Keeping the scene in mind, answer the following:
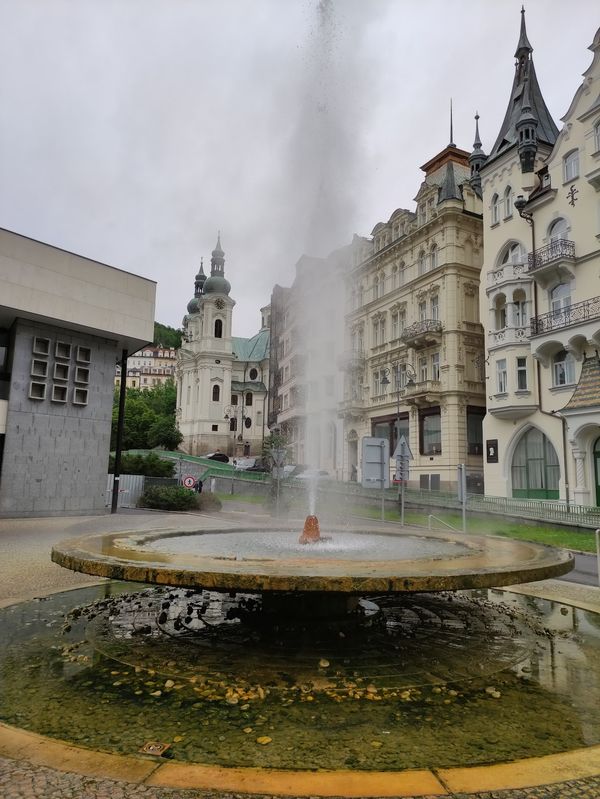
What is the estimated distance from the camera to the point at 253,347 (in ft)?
370

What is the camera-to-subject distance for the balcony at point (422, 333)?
129 feet

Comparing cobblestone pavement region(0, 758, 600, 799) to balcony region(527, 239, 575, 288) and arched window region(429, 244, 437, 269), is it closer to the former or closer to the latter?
balcony region(527, 239, 575, 288)

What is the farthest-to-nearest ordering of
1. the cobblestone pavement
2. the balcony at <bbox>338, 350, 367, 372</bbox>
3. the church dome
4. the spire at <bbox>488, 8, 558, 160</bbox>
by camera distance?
1. the church dome
2. the balcony at <bbox>338, 350, 367, 372</bbox>
3. the spire at <bbox>488, 8, 558, 160</bbox>
4. the cobblestone pavement

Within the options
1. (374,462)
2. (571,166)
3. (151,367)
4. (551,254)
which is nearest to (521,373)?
(551,254)

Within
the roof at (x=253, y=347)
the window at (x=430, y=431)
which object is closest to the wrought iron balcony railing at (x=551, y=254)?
the window at (x=430, y=431)

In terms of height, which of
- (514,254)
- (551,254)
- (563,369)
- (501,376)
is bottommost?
(563,369)

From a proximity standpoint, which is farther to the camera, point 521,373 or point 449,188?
point 449,188

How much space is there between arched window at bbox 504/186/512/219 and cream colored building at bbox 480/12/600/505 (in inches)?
2.5

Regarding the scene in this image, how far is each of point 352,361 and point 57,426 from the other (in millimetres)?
28147

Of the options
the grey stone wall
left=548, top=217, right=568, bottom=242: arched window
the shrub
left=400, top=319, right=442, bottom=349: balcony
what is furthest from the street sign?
Answer: left=400, top=319, right=442, bottom=349: balcony

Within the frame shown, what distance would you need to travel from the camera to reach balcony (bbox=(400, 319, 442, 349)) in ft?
129

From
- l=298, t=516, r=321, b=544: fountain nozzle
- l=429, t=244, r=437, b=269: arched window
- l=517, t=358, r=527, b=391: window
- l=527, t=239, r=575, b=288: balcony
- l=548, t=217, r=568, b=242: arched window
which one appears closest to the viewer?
l=298, t=516, r=321, b=544: fountain nozzle

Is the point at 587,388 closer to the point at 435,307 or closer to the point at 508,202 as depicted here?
the point at 508,202

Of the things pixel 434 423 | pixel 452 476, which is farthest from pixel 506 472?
pixel 434 423
